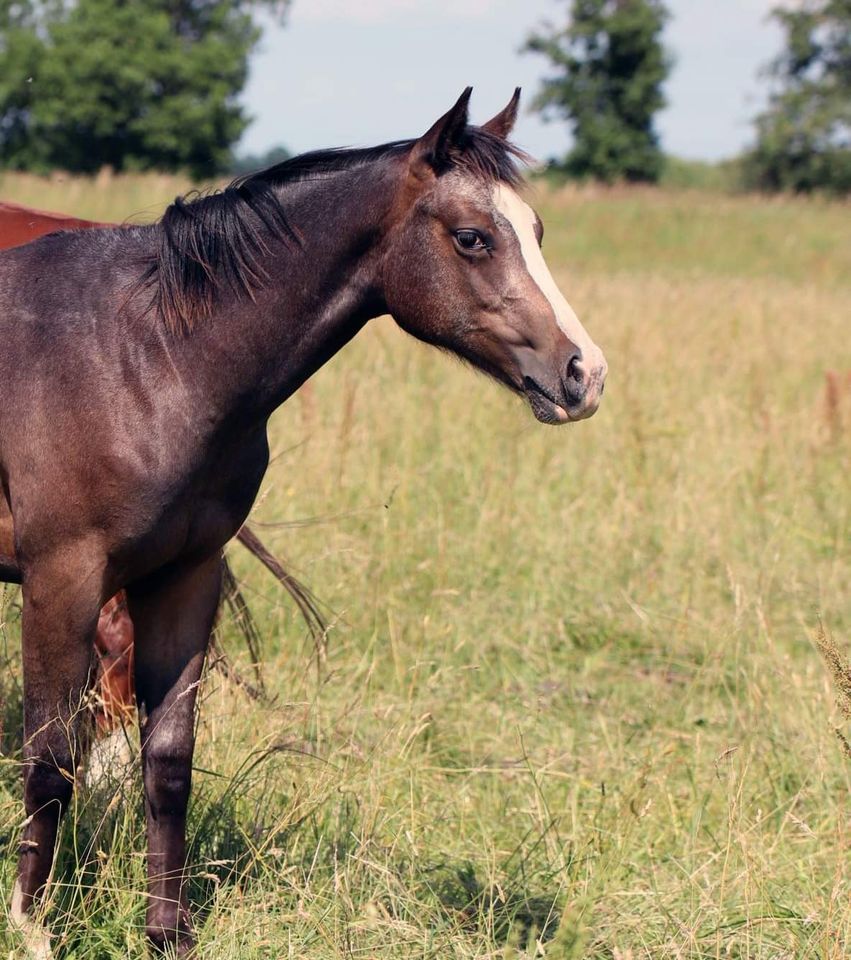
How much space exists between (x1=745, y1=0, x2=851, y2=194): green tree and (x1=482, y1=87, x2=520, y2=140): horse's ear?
151 ft

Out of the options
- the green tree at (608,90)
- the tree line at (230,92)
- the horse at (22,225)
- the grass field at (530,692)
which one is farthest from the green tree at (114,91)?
the horse at (22,225)

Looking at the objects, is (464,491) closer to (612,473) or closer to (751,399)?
(612,473)

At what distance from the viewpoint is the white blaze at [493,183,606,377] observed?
248 centimetres

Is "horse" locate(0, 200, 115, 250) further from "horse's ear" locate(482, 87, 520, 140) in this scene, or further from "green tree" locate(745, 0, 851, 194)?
"green tree" locate(745, 0, 851, 194)

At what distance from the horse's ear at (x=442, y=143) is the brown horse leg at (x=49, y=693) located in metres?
1.09

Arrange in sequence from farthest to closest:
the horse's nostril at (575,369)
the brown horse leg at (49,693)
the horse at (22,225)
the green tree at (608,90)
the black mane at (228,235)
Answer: the green tree at (608,90)
the horse at (22,225)
the black mane at (228,235)
the brown horse leg at (49,693)
the horse's nostril at (575,369)

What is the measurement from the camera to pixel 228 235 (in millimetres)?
2729

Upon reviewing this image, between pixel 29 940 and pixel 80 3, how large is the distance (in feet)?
167

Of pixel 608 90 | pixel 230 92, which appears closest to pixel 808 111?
pixel 608 90

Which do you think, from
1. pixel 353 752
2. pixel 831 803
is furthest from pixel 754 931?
pixel 353 752

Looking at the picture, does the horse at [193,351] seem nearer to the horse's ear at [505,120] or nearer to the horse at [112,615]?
the horse's ear at [505,120]

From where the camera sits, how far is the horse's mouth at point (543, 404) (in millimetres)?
2523

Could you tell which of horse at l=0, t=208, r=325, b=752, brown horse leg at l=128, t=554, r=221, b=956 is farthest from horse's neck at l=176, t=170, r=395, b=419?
horse at l=0, t=208, r=325, b=752

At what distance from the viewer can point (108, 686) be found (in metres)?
3.68
